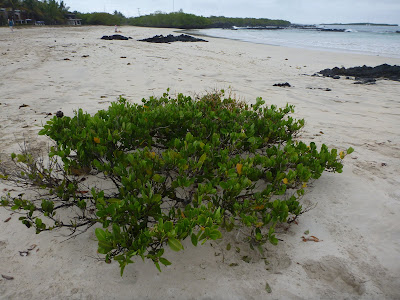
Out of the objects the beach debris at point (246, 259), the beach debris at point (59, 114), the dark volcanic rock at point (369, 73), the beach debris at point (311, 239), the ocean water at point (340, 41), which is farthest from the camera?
the ocean water at point (340, 41)

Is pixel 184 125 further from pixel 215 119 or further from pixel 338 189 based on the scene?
pixel 338 189

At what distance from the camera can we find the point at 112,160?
2426 mm

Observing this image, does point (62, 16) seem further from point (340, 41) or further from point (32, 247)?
point (32, 247)

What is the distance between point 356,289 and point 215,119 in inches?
81.1

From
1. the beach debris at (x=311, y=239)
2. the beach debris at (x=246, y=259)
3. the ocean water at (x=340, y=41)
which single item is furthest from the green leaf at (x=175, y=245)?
the ocean water at (x=340, y=41)

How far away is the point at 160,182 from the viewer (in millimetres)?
2061

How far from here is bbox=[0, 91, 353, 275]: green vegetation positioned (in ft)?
5.83

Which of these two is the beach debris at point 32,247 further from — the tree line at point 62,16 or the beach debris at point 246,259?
the tree line at point 62,16

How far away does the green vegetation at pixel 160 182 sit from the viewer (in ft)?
5.83

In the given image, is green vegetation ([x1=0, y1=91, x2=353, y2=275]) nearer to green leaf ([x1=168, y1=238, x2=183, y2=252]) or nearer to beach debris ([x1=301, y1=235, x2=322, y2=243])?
green leaf ([x1=168, y1=238, x2=183, y2=252])

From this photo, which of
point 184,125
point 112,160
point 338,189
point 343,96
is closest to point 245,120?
point 184,125

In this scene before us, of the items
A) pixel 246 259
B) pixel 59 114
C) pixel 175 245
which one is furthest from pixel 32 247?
pixel 59 114

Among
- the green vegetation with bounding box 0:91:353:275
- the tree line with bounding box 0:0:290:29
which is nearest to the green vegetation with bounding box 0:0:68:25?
the tree line with bounding box 0:0:290:29

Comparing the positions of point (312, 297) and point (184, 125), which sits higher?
point (184, 125)
